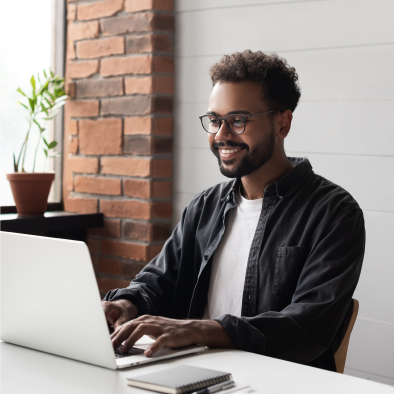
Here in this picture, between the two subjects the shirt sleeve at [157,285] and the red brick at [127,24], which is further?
the red brick at [127,24]

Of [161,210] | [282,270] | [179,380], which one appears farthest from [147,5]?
[179,380]

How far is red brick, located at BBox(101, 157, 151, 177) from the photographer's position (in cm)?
258

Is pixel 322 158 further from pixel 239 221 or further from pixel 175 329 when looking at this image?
pixel 175 329

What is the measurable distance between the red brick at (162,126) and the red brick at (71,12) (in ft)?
2.29

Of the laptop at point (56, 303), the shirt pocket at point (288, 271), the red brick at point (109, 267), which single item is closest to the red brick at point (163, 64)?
the red brick at point (109, 267)

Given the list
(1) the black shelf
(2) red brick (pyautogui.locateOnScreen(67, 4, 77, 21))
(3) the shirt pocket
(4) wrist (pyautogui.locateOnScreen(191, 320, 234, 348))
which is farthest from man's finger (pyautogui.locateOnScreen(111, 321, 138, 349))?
(2) red brick (pyautogui.locateOnScreen(67, 4, 77, 21))

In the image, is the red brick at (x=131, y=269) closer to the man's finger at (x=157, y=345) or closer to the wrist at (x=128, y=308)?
the wrist at (x=128, y=308)

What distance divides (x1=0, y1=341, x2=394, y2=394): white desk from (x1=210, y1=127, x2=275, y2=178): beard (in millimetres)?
650

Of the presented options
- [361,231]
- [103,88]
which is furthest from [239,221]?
[103,88]

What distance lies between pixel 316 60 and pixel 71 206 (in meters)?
1.35

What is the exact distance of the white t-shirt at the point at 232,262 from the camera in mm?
1679

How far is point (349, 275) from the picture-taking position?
56.5 inches

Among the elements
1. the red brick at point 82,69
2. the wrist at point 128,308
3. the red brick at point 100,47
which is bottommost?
the wrist at point 128,308

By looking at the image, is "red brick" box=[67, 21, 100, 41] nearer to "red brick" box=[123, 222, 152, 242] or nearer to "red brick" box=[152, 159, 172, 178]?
→ "red brick" box=[152, 159, 172, 178]
